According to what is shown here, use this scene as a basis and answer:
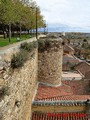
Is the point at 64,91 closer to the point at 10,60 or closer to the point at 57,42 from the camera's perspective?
the point at 57,42

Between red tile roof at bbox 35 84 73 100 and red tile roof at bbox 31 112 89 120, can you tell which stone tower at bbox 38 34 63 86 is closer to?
red tile roof at bbox 35 84 73 100

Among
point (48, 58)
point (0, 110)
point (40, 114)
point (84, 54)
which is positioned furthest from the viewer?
point (84, 54)

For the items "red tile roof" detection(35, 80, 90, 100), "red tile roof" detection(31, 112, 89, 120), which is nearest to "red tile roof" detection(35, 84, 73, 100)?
"red tile roof" detection(35, 80, 90, 100)

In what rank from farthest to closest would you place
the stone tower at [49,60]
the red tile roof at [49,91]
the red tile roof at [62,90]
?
the stone tower at [49,60], the red tile roof at [62,90], the red tile roof at [49,91]

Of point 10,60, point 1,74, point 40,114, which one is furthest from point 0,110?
point 40,114

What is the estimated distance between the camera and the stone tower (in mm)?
20516

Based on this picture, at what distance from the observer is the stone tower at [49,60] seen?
20516mm

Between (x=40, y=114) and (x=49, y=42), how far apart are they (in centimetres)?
711

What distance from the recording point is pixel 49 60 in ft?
68.0

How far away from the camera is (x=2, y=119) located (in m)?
7.94

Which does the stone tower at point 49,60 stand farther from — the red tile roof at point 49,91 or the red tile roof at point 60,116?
the red tile roof at point 60,116

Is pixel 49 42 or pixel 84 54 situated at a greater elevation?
pixel 49 42

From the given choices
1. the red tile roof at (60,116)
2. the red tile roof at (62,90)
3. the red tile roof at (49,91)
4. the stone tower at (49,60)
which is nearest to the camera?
the red tile roof at (60,116)

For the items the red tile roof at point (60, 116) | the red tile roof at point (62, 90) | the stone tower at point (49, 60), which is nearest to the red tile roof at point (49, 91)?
the red tile roof at point (62, 90)
